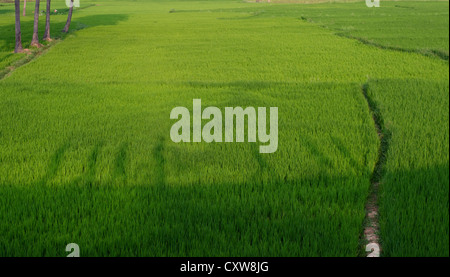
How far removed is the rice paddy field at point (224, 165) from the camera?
2814 mm

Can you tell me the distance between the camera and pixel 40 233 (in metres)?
2.91

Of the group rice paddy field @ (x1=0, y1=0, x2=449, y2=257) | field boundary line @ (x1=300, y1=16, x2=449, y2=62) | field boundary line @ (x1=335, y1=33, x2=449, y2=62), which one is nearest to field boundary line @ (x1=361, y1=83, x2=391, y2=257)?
rice paddy field @ (x1=0, y1=0, x2=449, y2=257)

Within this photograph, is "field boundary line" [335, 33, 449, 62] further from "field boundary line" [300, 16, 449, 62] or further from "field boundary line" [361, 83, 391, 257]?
"field boundary line" [361, 83, 391, 257]

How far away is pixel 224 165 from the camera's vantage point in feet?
13.4

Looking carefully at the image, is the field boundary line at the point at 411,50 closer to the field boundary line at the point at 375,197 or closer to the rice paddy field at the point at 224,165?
the rice paddy field at the point at 224,165

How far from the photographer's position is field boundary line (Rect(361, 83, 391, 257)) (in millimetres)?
2754

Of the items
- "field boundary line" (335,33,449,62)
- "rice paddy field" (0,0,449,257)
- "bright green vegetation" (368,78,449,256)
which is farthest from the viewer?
→ "field boundary line" (335,33,449,62)

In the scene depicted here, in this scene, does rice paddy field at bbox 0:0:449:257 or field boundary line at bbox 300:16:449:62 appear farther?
field boundary line at bbox 300:16:449:62

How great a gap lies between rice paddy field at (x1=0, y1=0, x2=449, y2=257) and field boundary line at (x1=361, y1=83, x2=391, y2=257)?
31 mm

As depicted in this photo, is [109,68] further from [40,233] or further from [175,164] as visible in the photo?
[40,233]

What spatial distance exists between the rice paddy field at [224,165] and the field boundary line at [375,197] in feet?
0.10

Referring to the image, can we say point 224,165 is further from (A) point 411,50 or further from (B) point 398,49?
(B) point 398,49

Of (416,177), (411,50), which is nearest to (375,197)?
Answer: (416,177)
